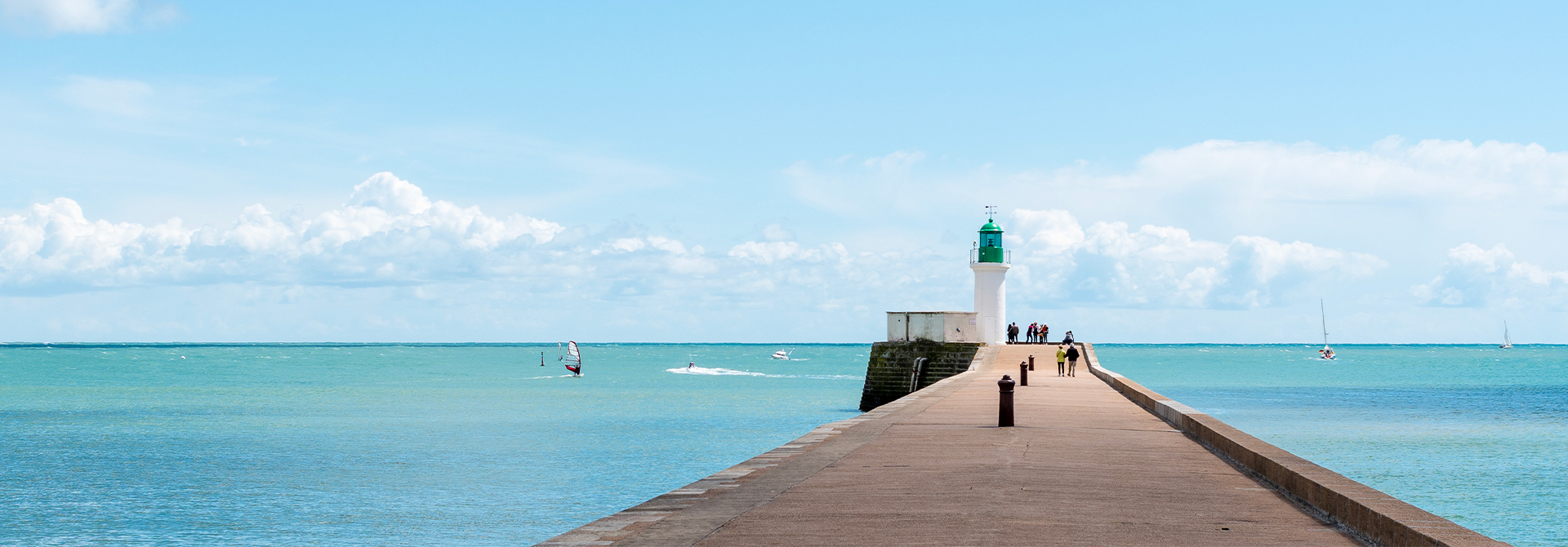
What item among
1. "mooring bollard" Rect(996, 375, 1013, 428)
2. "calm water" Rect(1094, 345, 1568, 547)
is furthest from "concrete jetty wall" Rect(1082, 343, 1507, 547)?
"calm water" Rect(1094, 345, 1568, 547)

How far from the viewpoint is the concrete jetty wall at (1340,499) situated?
6.95m

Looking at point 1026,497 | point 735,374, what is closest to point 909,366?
point 1026,497

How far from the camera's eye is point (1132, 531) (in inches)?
320

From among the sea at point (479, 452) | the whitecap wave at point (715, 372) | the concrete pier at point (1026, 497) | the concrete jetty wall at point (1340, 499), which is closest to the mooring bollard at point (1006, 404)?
the concrete pier at point (1026, 497)

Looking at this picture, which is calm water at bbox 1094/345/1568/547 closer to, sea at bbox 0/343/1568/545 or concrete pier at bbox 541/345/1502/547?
sea at bbox 0/343/1568/545

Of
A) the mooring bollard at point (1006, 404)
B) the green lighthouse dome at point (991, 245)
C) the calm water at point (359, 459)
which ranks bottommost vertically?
the calm water at point (359, 459)

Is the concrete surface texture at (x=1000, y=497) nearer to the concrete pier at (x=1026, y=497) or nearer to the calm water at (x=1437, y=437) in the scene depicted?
the concrete pier at (x=1026, y=497)

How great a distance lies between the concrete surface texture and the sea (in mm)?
7542

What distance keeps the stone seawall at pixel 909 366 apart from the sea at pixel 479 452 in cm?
211

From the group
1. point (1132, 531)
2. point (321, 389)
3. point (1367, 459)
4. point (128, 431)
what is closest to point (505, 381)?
point (321, 389)

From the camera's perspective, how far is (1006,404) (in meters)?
16.5

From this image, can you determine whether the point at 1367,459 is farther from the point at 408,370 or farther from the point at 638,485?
the point at 408,370

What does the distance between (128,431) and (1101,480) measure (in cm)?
3618

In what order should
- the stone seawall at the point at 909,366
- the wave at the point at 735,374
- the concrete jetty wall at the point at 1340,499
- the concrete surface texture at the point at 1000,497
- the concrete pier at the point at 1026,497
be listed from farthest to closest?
the wave at the point at 735,374
the stone seawall at the point at 909,366
the concrete surface texture at the point at 1000,497
the concrete pier at the point at 1026,497
the concrete jetty wall at the point at 1340,499
